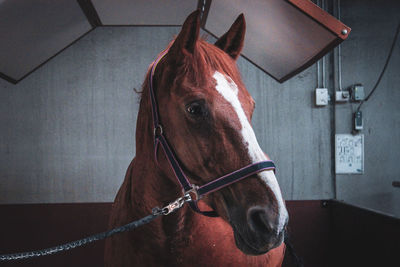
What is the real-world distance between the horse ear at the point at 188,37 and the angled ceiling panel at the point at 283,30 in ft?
2.37

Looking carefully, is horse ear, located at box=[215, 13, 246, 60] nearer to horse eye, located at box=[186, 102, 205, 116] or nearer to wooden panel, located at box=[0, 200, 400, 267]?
horse eye, located at box=[186, 102, 205, 116]

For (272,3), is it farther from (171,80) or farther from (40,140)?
(40,140)

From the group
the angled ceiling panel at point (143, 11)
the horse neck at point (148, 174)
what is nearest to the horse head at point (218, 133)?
the horse neck at point (148, 174)

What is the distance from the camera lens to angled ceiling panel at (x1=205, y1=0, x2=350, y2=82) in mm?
1274

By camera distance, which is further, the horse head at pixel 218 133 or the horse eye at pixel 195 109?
the horse eye at pixel 195 109

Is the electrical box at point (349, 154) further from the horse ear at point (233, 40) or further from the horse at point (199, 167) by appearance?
the horse ear at point (233, 40)

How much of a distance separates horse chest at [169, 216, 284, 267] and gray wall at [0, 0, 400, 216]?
5.73 ft

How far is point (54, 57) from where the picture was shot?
8.67 feet

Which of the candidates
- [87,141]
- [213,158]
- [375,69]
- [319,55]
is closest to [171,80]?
[213,158]

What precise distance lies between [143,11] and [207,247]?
1.98m

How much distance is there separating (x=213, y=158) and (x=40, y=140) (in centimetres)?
249

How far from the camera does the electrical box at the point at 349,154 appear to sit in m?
2.69

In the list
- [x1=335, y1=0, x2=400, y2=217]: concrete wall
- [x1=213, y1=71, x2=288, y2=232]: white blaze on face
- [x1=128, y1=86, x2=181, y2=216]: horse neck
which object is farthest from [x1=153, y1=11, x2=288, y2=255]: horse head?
[x1=335, y1=0, x2=400, y2=217]: concrete wall

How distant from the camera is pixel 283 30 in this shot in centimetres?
159
